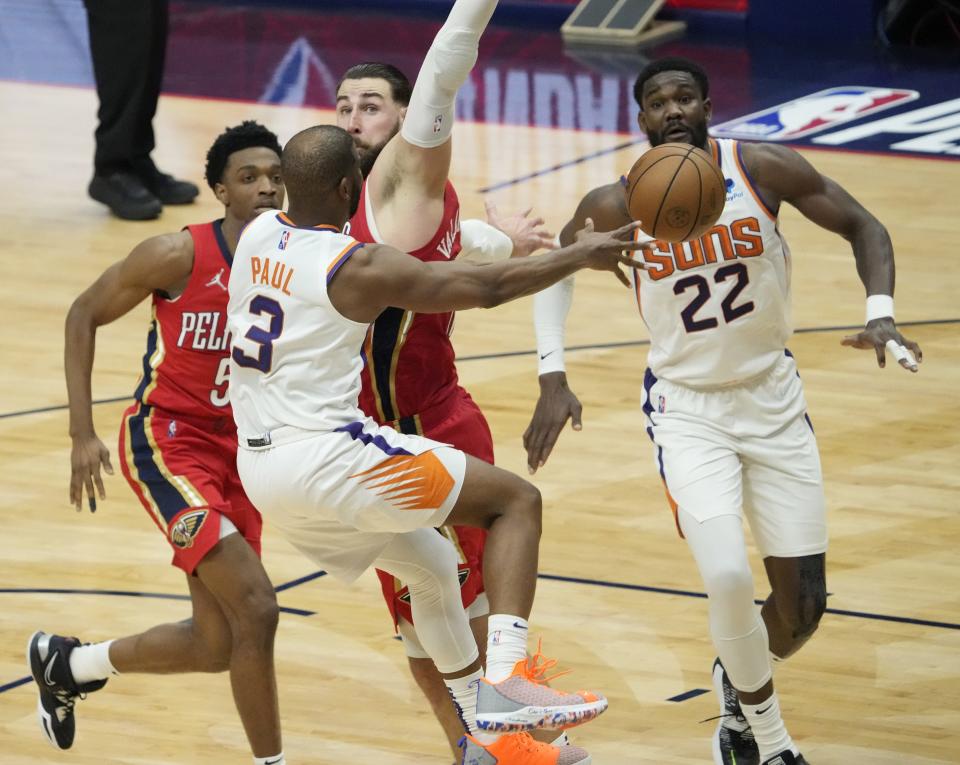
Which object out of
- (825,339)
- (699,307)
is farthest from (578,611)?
(825,339)

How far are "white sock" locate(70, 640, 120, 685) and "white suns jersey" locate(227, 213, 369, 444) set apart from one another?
1232mm

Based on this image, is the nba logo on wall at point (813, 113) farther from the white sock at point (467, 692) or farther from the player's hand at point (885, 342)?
the white sock at point (467, 692)

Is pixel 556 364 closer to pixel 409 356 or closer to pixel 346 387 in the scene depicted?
pixel 409 356

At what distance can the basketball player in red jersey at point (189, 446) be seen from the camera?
17.3 ft

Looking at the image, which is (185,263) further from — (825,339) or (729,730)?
(825,339)

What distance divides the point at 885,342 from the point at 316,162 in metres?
1.87

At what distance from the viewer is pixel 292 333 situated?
189 inches

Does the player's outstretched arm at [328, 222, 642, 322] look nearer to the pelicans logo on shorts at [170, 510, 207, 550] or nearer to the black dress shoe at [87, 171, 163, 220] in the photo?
the pelicans logo on shorts at [170, 510, 207, 550]

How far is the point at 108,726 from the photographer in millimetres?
5992

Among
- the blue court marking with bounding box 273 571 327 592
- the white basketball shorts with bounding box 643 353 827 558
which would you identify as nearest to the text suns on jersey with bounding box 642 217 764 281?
the white basketball shorts with bounding box 643 353 827 558

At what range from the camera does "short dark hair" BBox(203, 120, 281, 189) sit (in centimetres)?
566

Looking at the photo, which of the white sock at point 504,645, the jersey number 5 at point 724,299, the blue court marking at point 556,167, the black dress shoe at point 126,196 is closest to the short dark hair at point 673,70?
the jersey number 5 at point 724,299

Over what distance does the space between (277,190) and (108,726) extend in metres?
1.95

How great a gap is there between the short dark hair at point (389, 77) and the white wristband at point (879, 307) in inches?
64.8
